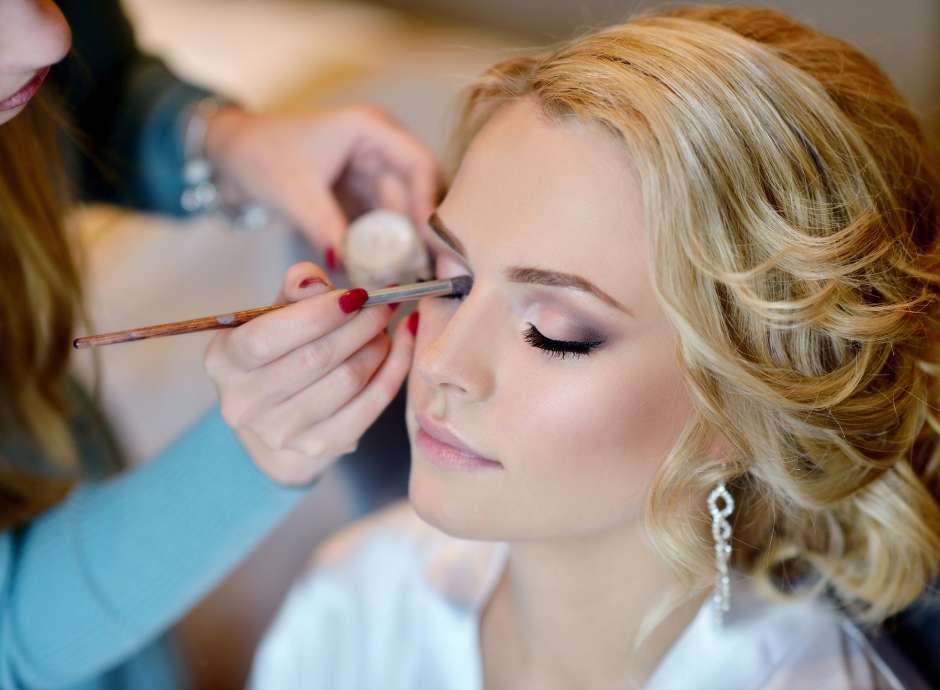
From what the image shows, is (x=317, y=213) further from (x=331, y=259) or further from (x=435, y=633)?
(x=435, y=633)

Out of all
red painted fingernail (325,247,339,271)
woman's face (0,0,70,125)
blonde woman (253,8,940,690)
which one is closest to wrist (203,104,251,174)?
red painted fingernail (325,247,339,271)

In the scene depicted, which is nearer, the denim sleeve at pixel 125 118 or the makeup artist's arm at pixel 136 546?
the makeup artist's arm at pixel 136 546

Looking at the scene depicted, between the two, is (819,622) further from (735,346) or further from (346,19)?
(346,19)

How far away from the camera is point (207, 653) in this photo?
1.34m

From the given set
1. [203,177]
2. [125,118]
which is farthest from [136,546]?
[125,118]

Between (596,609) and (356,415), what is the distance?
0.99ft

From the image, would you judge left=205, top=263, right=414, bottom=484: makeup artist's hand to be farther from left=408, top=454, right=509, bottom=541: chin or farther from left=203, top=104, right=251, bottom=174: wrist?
left=203, top=104, right=251, bottom=174: wrist

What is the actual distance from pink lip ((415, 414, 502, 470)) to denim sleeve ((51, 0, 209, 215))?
2.04ft

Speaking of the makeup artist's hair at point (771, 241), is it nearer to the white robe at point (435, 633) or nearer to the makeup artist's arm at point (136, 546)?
the white robe at point (435, 633)

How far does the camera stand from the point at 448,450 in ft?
2.73

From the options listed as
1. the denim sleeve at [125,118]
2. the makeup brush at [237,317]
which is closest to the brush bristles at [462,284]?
the makeup brush at [237,317]

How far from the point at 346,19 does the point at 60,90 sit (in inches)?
57.1

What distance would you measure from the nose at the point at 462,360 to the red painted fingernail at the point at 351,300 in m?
0.07

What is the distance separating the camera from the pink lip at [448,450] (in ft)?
2.69
